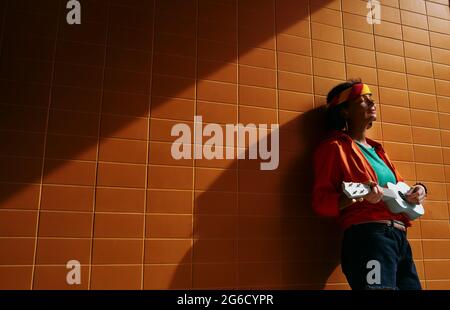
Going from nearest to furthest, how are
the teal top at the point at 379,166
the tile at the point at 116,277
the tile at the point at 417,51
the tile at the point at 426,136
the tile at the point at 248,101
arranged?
the tile at the point at 116,277 < the teal top at the point at 379,166 < the tile at the point at 248,101 < the tile at the point at 426,136 < the tile at the point at 417,51

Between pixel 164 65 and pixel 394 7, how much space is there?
5.26 feet

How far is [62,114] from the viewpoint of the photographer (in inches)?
62.9

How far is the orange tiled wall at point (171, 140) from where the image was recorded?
1.53 m

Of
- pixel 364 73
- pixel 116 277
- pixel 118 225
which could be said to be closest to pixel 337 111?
pixel 364 73

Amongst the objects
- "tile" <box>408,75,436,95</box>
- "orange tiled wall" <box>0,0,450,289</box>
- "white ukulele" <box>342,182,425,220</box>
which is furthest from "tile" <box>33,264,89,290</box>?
"tile" <box>408,75,436,95</box>

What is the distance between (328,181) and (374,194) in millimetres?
202

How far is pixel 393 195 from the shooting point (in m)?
1.63

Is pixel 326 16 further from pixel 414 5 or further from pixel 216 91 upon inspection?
pixel 216 91

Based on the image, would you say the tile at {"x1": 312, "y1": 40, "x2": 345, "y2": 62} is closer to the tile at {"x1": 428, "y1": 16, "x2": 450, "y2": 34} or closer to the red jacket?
the red jacket

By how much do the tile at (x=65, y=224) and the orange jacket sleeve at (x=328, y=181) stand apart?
40.3 inches

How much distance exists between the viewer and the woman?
5.03 feet

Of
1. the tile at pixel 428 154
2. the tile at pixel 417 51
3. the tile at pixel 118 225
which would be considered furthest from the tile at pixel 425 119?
the tile at pixel 118 225

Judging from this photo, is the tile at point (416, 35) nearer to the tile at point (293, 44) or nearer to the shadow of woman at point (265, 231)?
the tile at point (293, 44)
